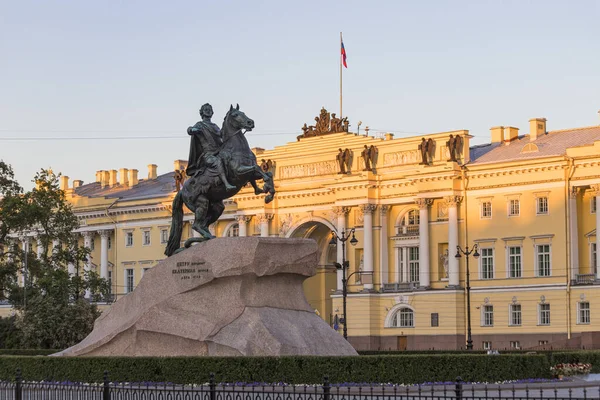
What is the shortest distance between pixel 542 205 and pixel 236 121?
48.2m

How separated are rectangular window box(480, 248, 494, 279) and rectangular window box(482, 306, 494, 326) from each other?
1.87m

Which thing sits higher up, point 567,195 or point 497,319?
point 567,195

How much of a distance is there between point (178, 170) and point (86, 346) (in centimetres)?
6632

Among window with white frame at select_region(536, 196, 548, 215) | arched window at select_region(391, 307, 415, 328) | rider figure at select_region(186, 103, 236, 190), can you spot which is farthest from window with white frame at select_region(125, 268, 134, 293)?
rider figure at select_region(186, 103, 236, 190)

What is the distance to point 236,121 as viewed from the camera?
3072 centimetres

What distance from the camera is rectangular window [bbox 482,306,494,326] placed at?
78.0m

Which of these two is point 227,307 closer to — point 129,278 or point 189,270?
point 189,270

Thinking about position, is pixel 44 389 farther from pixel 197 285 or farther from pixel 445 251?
pixel 445 251

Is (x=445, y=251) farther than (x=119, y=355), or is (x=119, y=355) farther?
(x=445, y=251)

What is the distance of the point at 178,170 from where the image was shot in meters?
97.3

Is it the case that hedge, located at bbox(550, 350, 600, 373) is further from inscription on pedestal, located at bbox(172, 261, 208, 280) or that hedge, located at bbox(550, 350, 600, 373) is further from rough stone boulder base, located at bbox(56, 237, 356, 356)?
inscription on pedestal, located at bbox(172, 261, 208, 280)

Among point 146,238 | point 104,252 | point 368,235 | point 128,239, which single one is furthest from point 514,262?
point 104,252

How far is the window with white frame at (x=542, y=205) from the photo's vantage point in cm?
7609

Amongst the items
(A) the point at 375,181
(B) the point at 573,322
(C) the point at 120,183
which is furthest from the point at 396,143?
(C) the point at 120,183
